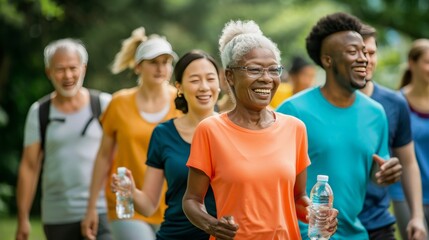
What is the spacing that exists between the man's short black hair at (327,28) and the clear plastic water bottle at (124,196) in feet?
5.68

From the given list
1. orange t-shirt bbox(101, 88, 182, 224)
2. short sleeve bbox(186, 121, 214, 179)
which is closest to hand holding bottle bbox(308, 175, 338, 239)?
short sleeve bbox(186, 121, 214, 179)

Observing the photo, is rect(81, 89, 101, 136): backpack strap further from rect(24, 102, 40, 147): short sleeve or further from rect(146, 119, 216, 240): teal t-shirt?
rect(146, 119, 216, 240): teal t-shirt

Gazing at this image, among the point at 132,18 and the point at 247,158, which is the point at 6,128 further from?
the point at 247,158

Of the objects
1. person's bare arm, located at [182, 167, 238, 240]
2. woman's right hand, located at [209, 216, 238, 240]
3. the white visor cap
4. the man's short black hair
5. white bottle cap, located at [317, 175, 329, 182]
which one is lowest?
woman's right hand, located at [209, 216, 238, 240]

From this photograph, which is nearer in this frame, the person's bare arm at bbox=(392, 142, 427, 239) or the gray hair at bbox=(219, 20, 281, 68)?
the gray hair at bbox=(219, 20, 281, 68)

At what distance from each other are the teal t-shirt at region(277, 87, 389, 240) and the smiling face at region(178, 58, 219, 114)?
54 centimetres

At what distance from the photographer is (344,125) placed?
784 cm

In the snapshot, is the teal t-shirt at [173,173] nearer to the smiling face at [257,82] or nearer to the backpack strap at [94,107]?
the smiling face at [257,82]

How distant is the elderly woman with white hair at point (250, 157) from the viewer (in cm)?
632

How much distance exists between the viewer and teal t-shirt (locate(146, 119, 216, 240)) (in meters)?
7.71

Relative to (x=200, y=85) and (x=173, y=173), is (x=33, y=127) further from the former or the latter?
(x=173, y=173)

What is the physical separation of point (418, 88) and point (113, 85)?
15.1 m

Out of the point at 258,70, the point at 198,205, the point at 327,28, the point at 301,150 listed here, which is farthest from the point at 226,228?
the point at 327,28

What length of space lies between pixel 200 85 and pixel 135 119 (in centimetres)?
164
